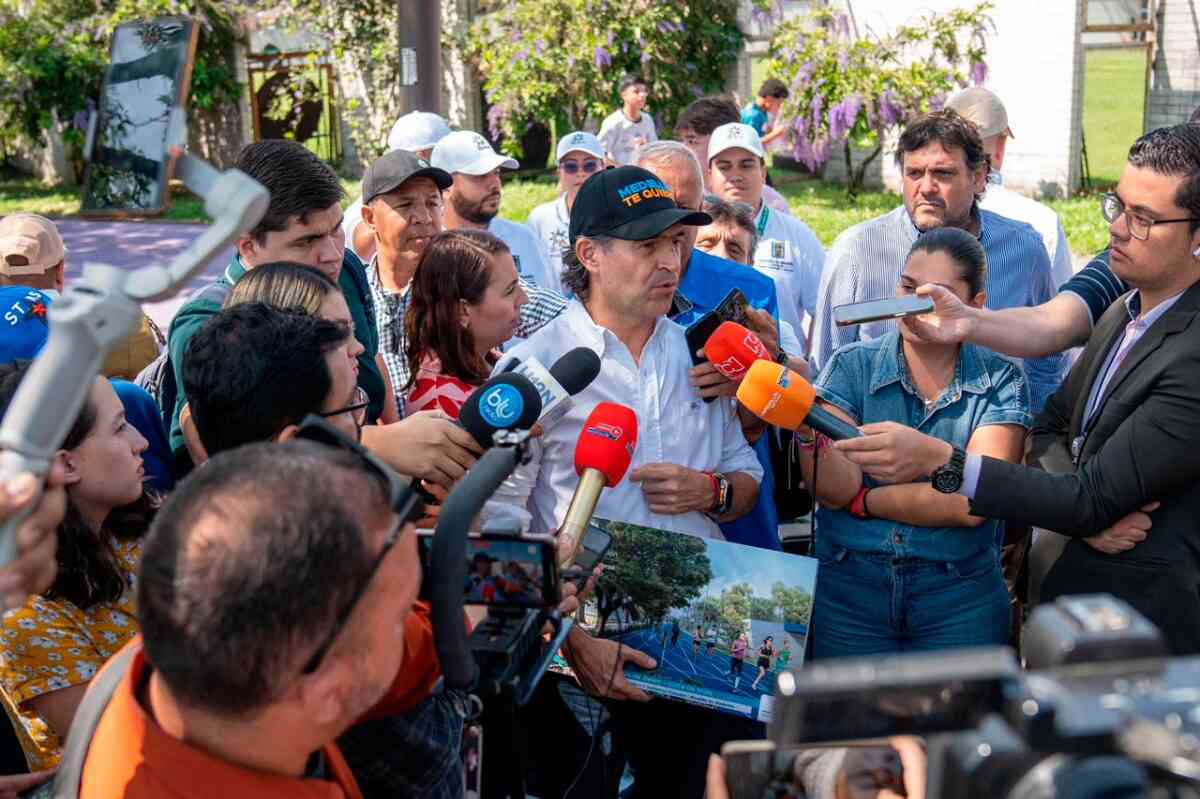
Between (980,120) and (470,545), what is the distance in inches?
185

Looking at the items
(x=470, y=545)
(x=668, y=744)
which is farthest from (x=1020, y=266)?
(x=470, y=545)

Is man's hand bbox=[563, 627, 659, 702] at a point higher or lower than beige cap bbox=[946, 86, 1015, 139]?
lower

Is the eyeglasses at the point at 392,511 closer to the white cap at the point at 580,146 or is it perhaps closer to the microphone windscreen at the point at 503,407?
the microphone windscreen at the point at 503,407

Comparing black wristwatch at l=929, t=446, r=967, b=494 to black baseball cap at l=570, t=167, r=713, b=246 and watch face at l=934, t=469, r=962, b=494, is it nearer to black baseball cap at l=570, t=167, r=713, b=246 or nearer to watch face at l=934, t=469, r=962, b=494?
watch face at l=934, t=469, r=962, b=494

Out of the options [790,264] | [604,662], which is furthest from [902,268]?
[604,662]

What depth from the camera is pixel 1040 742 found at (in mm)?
1036

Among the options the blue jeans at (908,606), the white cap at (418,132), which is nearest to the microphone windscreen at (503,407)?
the blue jeans at (908,606)

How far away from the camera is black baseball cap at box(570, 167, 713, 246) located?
11.1 feet

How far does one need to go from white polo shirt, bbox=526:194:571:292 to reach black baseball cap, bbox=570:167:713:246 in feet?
8.10

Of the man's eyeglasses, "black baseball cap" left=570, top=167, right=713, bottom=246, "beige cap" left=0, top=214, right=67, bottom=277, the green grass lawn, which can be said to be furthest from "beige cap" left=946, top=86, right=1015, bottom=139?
the green grass lawn

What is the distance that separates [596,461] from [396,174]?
2428mm

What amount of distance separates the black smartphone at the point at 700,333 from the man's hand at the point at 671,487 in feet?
1.21

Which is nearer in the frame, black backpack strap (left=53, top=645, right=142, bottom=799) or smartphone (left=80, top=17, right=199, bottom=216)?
black backpack strap (left=53, top=645, right=142, bottom=799)

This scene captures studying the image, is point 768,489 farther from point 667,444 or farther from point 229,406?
point 229,406
